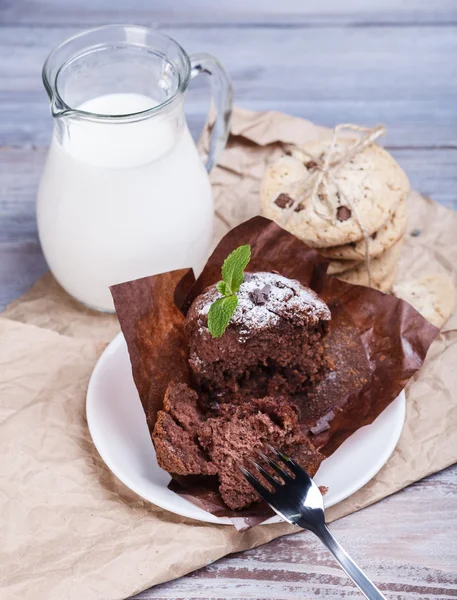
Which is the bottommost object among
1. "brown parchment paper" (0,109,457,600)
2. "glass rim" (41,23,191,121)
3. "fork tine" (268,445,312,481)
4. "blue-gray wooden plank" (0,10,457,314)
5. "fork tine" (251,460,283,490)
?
"brown parchment paper" (0,109,457,600)

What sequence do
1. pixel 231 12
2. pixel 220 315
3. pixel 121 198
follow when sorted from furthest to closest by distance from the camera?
pixel 231 12, pixel 121 198, pixel 220 315

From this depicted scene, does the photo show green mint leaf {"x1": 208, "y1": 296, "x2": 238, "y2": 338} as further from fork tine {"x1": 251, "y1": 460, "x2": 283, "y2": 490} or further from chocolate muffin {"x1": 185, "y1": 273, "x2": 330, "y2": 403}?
fork tine {"x1": 251, "y1": 460, "x2": 283, "y2": 490}

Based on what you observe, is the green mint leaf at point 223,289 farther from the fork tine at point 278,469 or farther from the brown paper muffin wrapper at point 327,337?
the fork tine at point 278,469

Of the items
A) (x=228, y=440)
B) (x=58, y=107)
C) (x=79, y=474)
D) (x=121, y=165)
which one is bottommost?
(x=79, y=474)

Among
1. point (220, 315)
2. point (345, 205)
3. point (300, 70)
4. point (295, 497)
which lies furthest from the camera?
point (300, 70)

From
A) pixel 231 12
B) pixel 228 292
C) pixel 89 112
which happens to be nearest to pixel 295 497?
pixel 228 292

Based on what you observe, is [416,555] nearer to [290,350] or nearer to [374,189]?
[290,350]

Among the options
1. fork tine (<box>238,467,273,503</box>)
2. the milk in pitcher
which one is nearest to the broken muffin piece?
fork tine (<box>238,467,273,503</box>)

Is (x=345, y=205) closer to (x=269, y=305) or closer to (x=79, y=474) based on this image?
(x=269, y=305)
